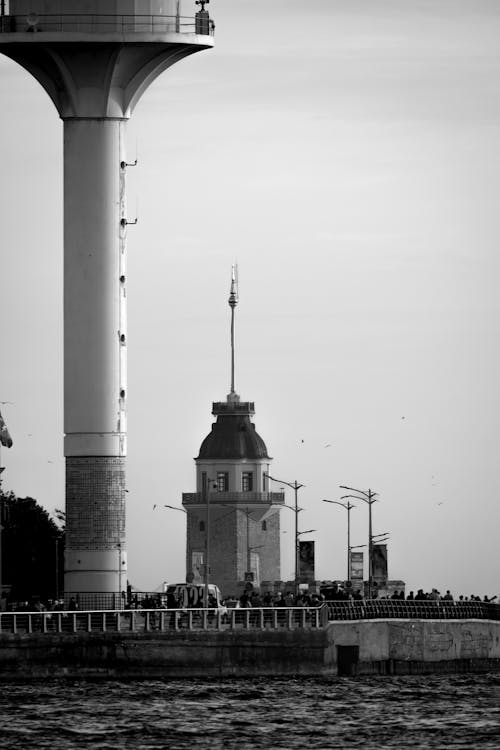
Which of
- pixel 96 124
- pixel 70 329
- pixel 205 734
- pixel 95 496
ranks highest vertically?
pixel 96 124

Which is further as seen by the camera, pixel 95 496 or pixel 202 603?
pixel 95 496

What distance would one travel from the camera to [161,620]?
312ft

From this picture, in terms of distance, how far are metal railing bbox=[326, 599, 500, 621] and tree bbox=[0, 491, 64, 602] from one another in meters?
43.2

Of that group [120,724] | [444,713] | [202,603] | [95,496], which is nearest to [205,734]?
[120,724]

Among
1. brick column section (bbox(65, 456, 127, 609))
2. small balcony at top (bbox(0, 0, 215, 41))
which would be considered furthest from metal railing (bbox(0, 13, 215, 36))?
brick column section (bbox(65, 456, 127, 609))

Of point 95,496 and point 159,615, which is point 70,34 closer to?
point 95,496

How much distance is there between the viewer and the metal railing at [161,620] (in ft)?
305

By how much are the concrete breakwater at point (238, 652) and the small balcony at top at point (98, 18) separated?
89.5 feet

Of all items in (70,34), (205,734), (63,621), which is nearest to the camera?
(205,734)

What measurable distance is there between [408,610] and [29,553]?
5186 cm

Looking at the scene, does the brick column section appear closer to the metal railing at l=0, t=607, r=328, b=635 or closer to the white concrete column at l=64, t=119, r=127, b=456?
the white concrete column at l=64, t=119, r=127, b=456

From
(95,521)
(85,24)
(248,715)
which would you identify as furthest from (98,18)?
(248,715)

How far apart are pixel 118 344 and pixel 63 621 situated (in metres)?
22.2

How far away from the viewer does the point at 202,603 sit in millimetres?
102375
